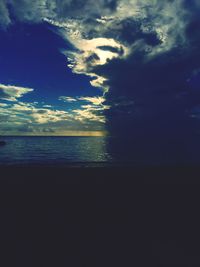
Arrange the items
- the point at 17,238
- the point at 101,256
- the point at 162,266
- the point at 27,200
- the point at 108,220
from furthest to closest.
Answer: the point at 27,200, the point at 108,220, the point at 17,238, the point at 101,256, the point at 162,266

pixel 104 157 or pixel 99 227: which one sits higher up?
pixel 99 227

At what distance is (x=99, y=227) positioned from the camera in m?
7.32

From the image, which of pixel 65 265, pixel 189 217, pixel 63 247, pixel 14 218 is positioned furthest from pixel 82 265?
pixel 189 217

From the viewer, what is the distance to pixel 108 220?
26.1ft

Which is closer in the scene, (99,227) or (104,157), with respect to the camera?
(99,227)

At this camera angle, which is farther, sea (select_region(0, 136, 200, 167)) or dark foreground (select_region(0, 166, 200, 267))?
sea (select_region(0, 136, 200, 167))

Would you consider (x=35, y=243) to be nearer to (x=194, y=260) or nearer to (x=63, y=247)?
(x=63, y=247)

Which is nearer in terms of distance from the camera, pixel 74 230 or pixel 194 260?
pixel 194 260

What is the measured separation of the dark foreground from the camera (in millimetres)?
5370

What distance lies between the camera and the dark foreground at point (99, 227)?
17.6ft

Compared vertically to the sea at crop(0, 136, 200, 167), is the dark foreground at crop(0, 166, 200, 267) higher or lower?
higher

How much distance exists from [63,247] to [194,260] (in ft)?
13.1

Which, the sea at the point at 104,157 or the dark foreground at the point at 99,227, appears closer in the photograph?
the dark foreground at the point at 99,227

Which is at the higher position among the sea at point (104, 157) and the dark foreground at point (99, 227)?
the dark foreground at point (99, 227)
